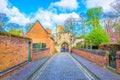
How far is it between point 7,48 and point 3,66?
1.46 metres

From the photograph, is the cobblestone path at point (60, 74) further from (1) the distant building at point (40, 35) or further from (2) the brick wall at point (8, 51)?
(1) the distant building at point (40, 35)

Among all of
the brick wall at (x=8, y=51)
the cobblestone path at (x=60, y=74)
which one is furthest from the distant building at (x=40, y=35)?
the brick wall at (x=8, y=51)

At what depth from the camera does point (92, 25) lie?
189ft

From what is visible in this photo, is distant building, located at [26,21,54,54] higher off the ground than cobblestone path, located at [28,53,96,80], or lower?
higher

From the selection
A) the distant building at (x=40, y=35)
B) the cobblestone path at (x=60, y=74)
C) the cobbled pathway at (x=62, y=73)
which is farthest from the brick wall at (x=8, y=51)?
the distant building at (x=40, y=35)

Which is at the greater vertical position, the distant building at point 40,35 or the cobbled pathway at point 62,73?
the distant building at point 40,35

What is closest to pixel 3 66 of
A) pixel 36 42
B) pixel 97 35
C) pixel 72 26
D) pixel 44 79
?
pixel 44 79

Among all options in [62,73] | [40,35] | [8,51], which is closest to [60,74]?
[62,73]

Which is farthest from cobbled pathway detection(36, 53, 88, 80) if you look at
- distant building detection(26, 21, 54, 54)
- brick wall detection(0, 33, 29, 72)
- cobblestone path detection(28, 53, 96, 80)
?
distant building detection(26, 21, 54, 54)

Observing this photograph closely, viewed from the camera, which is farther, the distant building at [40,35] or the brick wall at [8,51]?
the distant building at [40,35]

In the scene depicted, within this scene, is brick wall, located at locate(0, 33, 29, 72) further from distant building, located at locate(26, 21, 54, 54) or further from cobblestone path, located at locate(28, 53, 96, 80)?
distant building, located at locate(26, 21, 54, 54)

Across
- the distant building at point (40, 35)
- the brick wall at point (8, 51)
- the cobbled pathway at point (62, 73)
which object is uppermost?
the distant building at point (40, 35)

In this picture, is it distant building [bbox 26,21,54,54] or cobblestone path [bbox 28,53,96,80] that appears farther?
distant building [bbox 26,21,54,54]

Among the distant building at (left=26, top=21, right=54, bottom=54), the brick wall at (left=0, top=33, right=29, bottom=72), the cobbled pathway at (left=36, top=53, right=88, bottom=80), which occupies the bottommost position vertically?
the cobbled pathway at (left=36, top=53, right=88, bottom=80)
